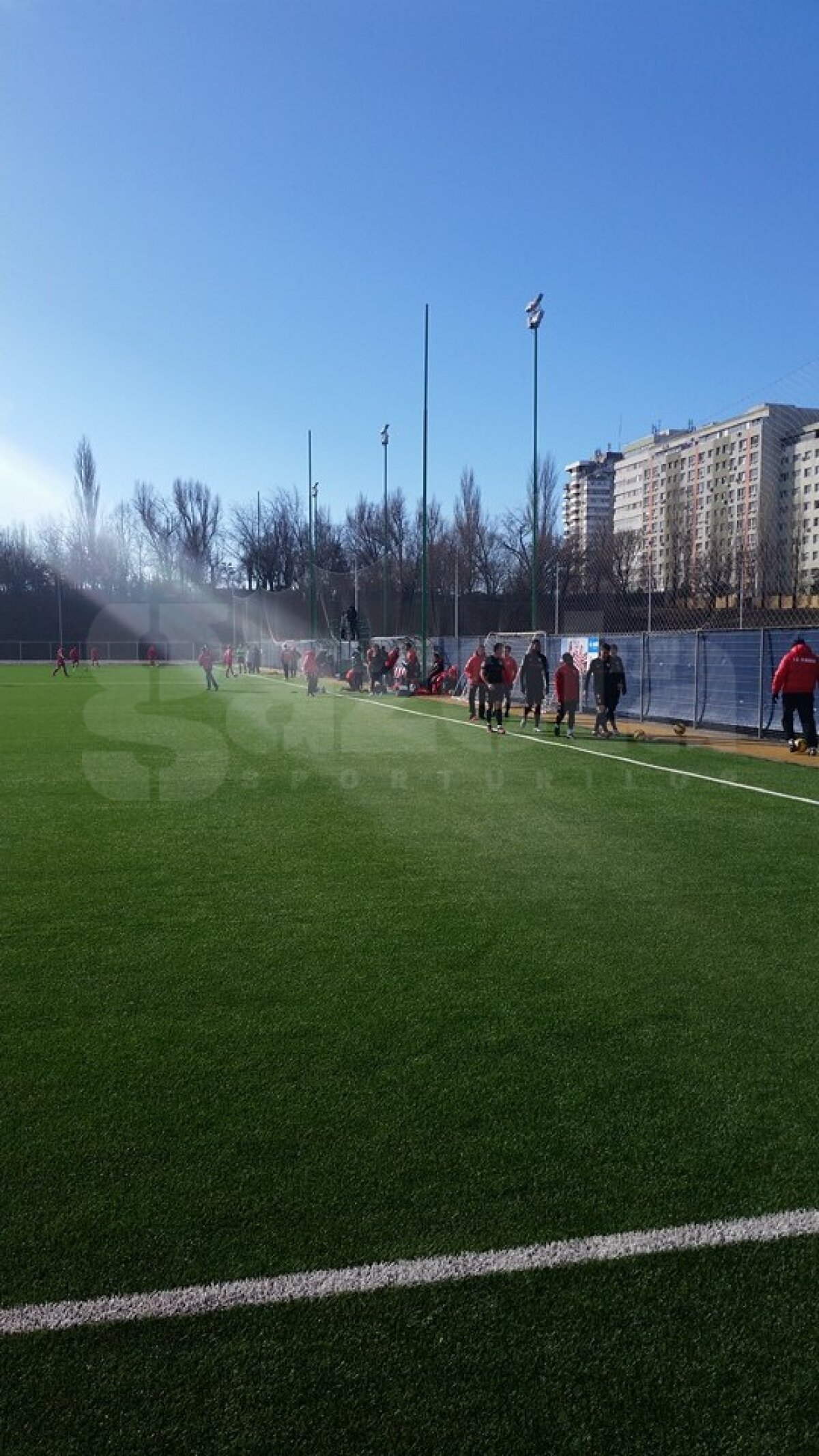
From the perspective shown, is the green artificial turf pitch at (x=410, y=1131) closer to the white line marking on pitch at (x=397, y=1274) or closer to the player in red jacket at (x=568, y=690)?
the white line marking on pitch at (x=397, y=1274)

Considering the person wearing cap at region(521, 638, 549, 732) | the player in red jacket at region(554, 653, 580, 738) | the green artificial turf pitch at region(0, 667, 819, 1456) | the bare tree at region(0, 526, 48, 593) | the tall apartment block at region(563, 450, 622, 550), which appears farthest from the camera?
the tall apartment block at region(563, 450, 622, 550)

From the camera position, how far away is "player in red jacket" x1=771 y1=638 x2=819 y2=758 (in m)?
16.8

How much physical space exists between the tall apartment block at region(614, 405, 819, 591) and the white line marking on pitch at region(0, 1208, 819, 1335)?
737 inches

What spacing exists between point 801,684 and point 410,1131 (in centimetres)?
1485

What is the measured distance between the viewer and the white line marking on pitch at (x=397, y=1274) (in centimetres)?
279

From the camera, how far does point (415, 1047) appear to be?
182 inches

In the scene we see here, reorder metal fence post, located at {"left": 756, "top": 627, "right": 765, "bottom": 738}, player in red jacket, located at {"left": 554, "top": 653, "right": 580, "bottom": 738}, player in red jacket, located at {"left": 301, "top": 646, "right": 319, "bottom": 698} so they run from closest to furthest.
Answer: metal fence post, located at {"left": 756, "top": 627, "right": 765, "bottom": 738} → player in red jacket, located at {"left": 554, "top": 653, "right": 580, "bottom": 738} → player in red jacket, located at {"left": 301, "top": 646, "right": 319, "bottom": 698}

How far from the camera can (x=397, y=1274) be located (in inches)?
116

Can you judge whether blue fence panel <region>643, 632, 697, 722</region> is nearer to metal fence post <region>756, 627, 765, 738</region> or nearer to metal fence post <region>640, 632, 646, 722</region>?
metal fence post <region>640, 632, 646, 722</region>

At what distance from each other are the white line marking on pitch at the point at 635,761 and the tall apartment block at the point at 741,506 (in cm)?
564

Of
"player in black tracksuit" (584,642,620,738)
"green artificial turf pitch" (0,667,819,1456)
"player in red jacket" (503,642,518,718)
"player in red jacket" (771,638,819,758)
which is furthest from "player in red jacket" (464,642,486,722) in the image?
"green artificial turf pitch" (0,667,819,1456)

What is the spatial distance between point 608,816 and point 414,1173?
26.1ft

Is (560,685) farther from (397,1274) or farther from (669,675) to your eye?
(397,1274)

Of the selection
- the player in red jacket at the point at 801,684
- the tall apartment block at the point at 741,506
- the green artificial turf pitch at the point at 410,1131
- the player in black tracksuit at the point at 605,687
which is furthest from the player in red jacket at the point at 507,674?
the green artificial turf pitch at the point at 410,1131
